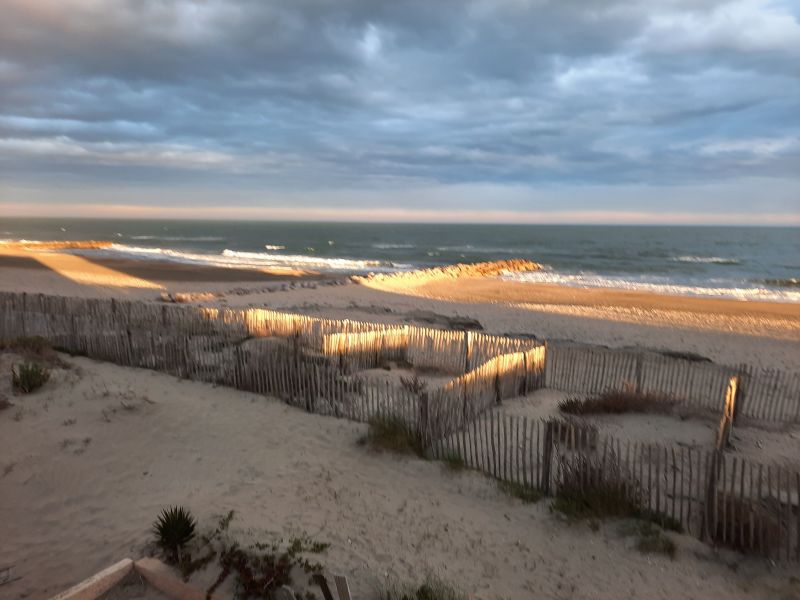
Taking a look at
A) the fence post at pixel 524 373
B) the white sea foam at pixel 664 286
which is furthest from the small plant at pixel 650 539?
the white sea foam at pixel 664 286

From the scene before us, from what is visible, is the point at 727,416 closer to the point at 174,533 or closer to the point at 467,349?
the point at 467,349

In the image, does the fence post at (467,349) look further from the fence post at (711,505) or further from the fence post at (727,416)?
the fence post at (711,505)

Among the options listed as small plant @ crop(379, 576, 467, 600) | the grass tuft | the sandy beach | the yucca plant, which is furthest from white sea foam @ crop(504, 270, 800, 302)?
the yucca plant

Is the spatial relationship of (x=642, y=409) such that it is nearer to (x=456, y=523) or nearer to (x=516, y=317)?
(x=456, y=523)

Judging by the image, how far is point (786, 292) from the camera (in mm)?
33062

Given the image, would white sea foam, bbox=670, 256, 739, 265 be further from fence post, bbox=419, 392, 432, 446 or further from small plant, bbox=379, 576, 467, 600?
small plant, bbox=379, 576, 467, 600

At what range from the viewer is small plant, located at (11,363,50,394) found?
870 centimetres

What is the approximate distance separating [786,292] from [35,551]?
3809cm

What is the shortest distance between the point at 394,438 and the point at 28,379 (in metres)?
5.87

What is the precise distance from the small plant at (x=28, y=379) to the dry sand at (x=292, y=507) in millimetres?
278

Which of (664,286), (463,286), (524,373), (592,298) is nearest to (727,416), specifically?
(524,373)

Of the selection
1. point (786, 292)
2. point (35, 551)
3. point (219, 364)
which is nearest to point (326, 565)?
point (35, 551)

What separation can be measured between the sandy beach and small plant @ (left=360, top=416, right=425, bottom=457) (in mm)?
176

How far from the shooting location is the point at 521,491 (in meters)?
6.32
